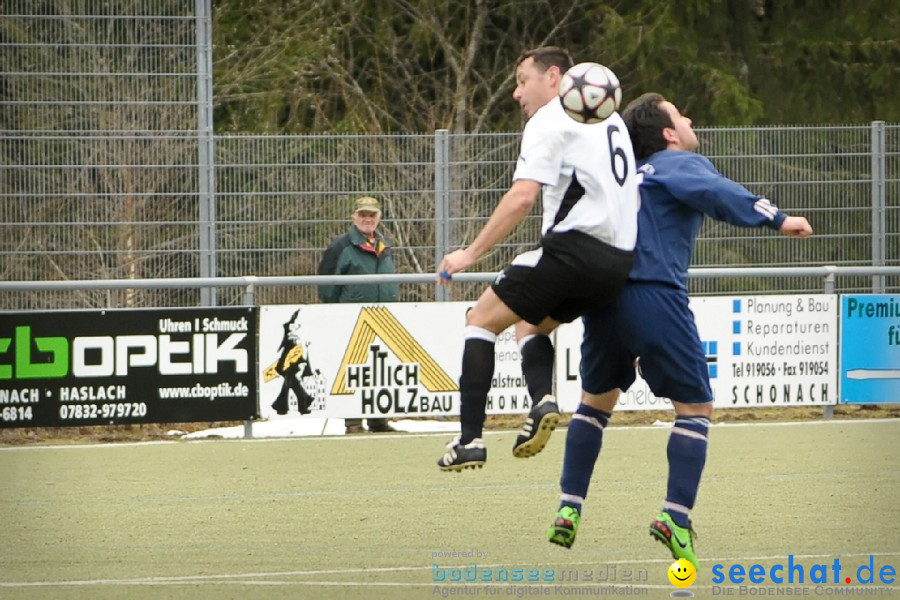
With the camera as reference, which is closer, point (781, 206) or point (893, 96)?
point (781, 206)

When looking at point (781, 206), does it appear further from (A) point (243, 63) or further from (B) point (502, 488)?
(A) point (243, 63)

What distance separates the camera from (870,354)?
13.9 metres

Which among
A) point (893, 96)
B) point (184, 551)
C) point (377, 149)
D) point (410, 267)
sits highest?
point (893, 96)

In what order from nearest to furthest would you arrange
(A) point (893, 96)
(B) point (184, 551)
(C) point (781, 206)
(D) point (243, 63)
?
(B) point (184, 551) → (C) point (781, 206) → (D) point (243, 63) → (A) point (893, 96)

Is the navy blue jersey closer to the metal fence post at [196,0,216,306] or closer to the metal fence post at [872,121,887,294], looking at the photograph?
the metal fence post at [196,0,216,306]

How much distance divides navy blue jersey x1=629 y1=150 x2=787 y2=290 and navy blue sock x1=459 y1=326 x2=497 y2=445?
2.37ft

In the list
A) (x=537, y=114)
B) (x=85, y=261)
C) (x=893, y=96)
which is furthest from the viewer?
(x=893, y=96)

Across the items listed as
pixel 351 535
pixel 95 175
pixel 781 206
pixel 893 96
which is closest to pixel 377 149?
pixel 95 175

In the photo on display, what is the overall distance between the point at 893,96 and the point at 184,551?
17614 millimetres

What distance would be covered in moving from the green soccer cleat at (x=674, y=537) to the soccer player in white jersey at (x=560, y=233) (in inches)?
24.0

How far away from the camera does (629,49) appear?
21.3 meters

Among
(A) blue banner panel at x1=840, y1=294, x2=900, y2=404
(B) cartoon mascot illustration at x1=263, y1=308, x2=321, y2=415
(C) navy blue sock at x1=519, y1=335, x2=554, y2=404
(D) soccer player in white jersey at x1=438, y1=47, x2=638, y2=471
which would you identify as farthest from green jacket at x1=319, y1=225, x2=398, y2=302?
(D) soccer player in white jersey at x1=438, y1=47, x2=638, y2=471

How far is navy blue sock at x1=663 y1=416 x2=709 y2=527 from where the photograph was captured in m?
6.65

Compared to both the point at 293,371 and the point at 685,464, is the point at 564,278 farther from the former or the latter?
the point at 293,371
